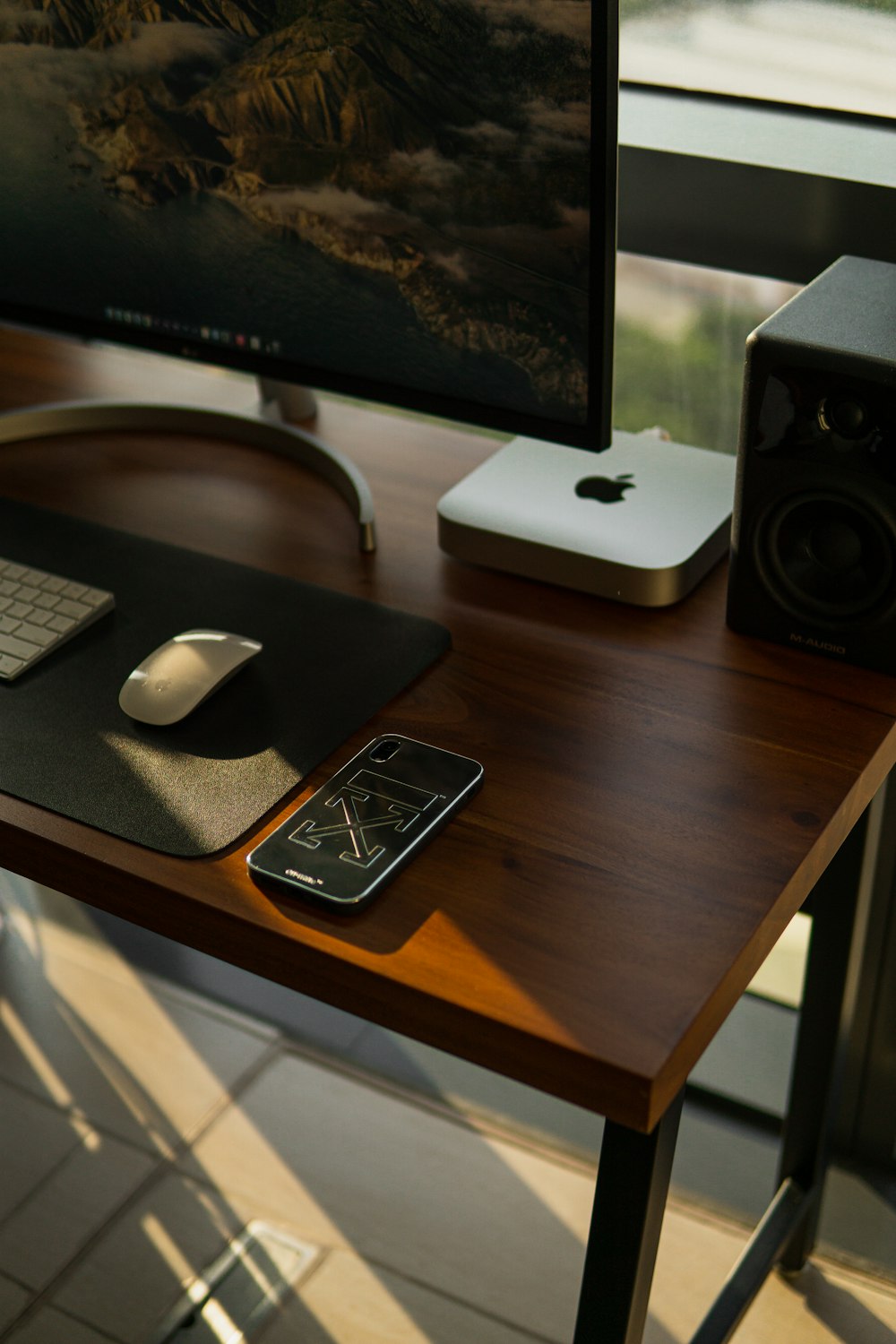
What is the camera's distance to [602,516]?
1138 millimetres

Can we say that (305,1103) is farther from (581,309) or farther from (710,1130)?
(581,309)

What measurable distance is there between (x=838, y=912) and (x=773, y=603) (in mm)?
381

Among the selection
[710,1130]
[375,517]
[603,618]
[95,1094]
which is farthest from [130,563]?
[710,1130]

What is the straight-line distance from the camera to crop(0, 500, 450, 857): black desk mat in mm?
907

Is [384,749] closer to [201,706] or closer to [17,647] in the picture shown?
[201,706]

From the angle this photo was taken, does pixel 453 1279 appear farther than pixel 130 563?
Yes

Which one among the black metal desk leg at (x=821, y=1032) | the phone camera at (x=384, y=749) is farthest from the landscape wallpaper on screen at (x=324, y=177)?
the black metal desk leg at (x=821, y=1032)

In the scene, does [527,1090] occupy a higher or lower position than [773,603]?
lower

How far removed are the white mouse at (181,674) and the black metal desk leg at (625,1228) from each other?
418 millimetres

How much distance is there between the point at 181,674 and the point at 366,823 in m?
0.21

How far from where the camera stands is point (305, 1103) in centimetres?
167

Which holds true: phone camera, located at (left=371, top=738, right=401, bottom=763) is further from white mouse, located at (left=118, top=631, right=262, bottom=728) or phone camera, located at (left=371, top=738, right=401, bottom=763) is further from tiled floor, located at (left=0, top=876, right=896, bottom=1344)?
tiled floor, located at (left=0, top=876, right=896, bottom=1344)

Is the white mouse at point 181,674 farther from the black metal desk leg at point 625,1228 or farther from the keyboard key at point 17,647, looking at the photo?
the black metal desk leg at point 625,1228

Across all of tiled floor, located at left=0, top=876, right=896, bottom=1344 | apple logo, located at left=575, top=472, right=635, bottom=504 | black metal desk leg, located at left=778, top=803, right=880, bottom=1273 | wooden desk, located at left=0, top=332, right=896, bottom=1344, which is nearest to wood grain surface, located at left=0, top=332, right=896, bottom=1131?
wooden desk, located at left=0, top=332, right=896, bottom=1344
